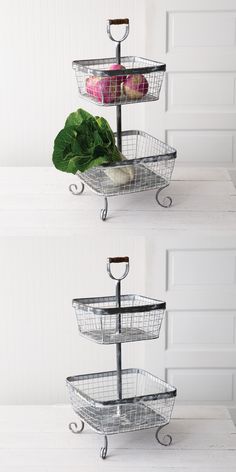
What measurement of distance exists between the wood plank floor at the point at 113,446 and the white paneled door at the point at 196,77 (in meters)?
0.92

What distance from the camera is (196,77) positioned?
127 inches

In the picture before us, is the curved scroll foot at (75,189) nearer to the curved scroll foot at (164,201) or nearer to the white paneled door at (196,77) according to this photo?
the curved scroll foot at (164,201)

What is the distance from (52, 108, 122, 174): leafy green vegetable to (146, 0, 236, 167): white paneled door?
2.82 ft

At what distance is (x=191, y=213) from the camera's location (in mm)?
2426

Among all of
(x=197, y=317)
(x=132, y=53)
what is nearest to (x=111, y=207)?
(x=132, y=53)

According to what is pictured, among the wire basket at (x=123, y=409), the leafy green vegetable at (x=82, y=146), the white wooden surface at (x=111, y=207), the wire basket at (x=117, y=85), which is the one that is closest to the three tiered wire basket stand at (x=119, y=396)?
the wire basket at (x=123, y=409)

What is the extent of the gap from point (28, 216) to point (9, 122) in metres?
0.98

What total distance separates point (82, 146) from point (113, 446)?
884 mm

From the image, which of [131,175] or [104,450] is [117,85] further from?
[104,450]

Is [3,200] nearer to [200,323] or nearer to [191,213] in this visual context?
[191,213]

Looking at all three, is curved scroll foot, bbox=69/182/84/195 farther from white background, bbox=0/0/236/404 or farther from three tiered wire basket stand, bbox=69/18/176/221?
white background, bbox=0/0/236/404

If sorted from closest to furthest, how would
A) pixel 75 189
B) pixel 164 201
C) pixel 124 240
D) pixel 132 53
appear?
pixel 164 201 < pixel 75 189 < pixel 132 53 < pixel 124 240

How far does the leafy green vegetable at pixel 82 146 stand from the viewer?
237cm

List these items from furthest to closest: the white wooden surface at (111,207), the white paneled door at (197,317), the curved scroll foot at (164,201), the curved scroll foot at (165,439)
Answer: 1. the white paneled door at (197,317)
2. the curved scroll foot at (165,439)
3. the curved scroll foot at (164,201)
4. the white wooden surface at (111,207)
